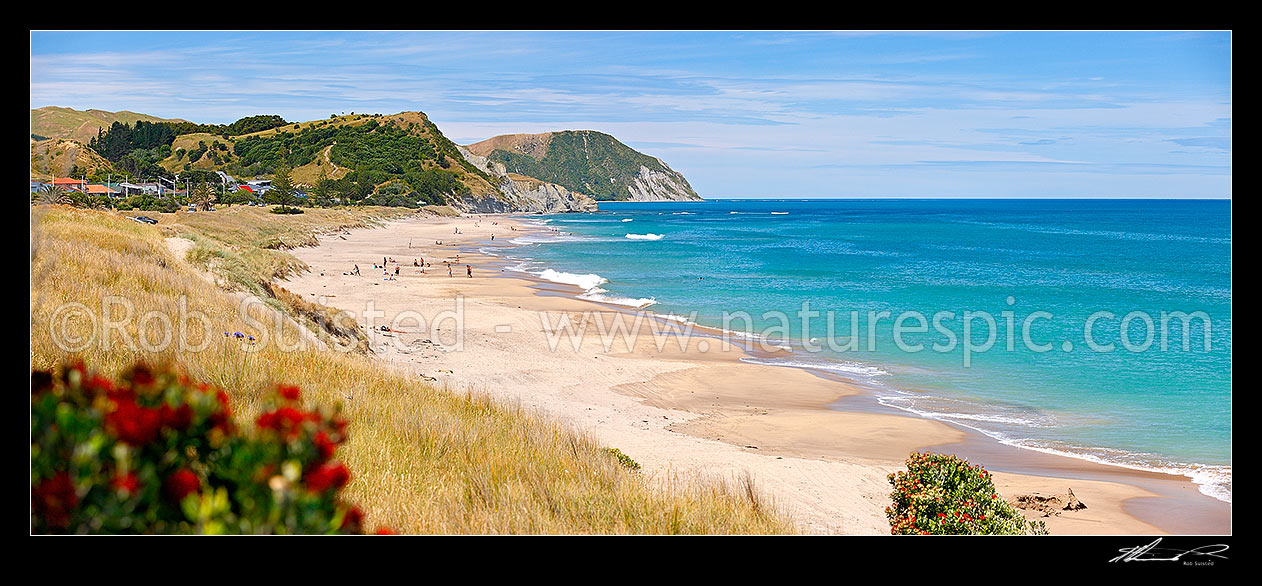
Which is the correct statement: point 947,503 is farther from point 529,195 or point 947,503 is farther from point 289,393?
point 529,195

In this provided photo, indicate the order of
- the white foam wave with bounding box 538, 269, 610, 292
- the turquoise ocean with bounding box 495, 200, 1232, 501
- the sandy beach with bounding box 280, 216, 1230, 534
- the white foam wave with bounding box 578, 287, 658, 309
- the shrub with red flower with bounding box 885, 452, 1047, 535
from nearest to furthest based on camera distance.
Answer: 1. the shrub with red flower with bounding box 885, 452, 1047, 535
2. the sandy beach with bounding box 280, 216, 1230, 534
3. the turquoise ocean with bounding box 495, 200, 1232, 501
4. the white foam wave with bounding box 578, 287, 658, 309
5. the white foam wave with bounding box 538, 269, 610, 292

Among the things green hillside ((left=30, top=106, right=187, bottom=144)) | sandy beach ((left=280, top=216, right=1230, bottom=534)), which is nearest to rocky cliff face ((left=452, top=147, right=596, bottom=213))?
sandy beach ((left=280, top=216, right=1230, bottom=534))

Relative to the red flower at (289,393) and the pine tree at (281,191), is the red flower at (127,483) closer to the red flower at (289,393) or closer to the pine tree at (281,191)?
the red flower at (289,393)

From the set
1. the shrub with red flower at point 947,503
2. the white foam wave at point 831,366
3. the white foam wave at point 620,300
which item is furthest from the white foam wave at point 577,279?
the shrub with red flower at point 947,503

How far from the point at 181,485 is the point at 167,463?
0.19 meters

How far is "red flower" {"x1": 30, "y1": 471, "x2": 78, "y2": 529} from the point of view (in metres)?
2.08

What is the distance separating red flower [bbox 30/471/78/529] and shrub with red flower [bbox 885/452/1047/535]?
556 cm

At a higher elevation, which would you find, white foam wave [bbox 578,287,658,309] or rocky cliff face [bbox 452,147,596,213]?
rocky cliff face [bbox 452,147,596,213]

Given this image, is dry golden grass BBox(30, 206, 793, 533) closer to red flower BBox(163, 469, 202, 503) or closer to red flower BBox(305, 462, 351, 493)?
red flower BBox(163, 469, 202, 503)

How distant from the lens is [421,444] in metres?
5.64
